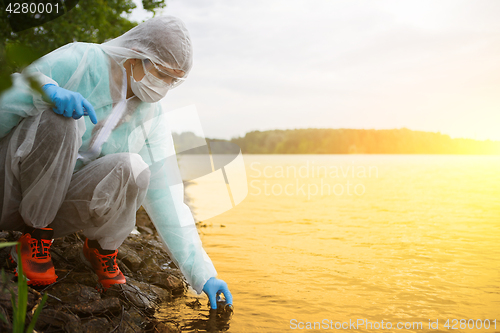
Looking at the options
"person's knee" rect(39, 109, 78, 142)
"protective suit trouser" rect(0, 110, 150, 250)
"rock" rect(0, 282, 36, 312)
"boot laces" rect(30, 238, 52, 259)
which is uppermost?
"person's knee" rect(39, 109, 78, 142)

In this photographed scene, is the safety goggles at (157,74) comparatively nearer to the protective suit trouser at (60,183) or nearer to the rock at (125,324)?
the protective suit trouser at (60,183)

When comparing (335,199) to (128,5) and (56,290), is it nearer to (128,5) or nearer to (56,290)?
(128,5)

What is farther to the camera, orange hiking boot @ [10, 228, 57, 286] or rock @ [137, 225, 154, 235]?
rock @ [137, 225, 154, 235]

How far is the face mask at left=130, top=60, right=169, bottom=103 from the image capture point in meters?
2.02

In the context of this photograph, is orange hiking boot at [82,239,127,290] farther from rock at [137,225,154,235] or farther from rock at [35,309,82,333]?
rock at [137,225,154,235]

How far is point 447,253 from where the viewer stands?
3936 mm

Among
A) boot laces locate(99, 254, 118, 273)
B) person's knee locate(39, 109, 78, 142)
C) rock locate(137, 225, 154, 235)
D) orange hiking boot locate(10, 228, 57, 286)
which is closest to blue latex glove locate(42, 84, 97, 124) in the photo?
person's knee locate(39, 109, 78, 142)

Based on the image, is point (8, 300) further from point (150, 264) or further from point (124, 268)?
point (150, 264)

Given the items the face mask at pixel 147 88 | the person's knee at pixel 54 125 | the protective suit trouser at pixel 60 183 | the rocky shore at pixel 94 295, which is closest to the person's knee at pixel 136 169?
the protective suit trouser at pixel 60 183

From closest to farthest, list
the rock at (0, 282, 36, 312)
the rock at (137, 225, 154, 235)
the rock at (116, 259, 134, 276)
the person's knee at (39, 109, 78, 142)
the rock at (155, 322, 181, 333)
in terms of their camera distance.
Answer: the rock at (0, 282, 36, 312), the person's knee at (39, 109, 78, 142), the rock at (155, 322, 181, 333), the rock at (116, 259, 134, 276), the rock at (137, 225, 154, 235)

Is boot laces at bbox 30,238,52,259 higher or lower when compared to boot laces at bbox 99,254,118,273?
higher

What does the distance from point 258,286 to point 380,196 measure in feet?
26.8

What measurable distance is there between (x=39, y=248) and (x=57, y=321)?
1.17 ft

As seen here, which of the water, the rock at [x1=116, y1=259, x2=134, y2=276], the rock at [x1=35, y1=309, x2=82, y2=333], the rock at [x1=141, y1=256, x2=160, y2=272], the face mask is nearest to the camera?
the rock at [x1=35, y1=309, x2=82, y2=333]
